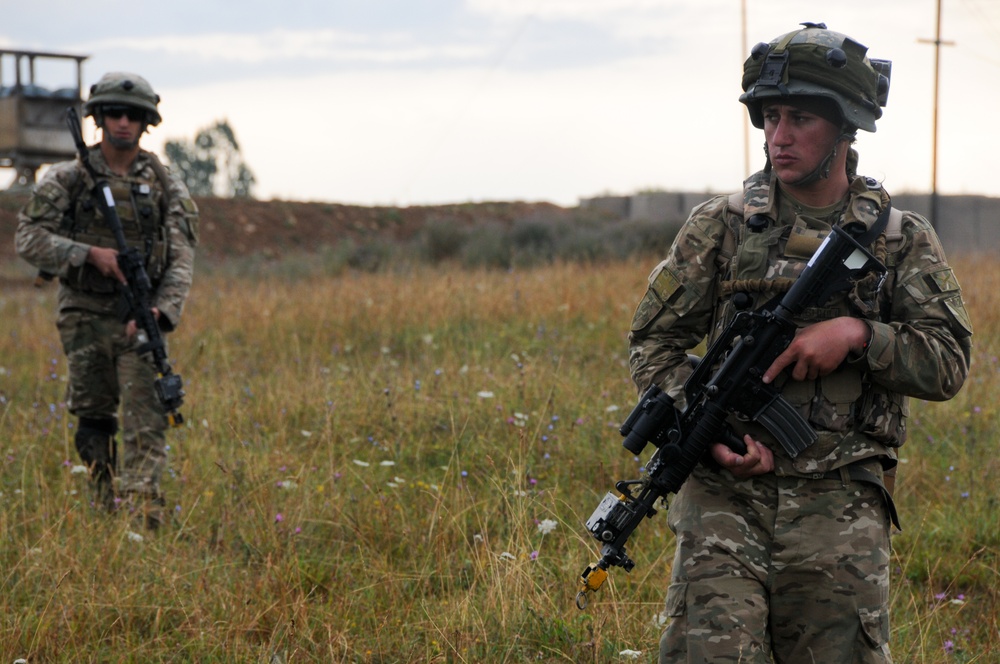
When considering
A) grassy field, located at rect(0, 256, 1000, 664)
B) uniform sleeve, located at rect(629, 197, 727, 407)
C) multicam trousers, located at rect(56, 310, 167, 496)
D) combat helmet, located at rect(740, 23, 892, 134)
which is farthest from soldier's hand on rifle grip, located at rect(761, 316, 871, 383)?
multicam trousers, located at rect(56, 310, 167, 496)

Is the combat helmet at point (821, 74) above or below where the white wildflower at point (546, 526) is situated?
above

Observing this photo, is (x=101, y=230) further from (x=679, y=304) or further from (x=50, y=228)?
(x=679, y=304)

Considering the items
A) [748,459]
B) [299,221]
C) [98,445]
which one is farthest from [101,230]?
[299,221]

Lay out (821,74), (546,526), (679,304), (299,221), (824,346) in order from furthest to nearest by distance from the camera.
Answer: (299,221) → (546,526) → (679,304) → (821,74) → (824,346)

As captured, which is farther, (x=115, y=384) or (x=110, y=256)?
(x=115, y=384)

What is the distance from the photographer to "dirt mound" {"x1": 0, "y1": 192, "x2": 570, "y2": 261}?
26.8m

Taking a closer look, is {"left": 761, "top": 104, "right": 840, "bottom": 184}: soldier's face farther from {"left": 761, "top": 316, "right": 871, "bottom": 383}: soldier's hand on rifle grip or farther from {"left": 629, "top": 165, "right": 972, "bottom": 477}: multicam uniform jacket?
{"left": 761, "top": 316, "right": 871, "bottom": 383}: soldier's hand on rifle grip

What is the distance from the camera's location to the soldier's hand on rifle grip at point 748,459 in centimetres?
280

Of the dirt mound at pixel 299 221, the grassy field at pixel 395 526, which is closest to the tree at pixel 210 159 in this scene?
the dirt mound at pixel 299 221

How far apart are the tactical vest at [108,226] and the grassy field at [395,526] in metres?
0.91

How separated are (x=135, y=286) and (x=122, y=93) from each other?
981mm

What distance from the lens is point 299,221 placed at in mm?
29516

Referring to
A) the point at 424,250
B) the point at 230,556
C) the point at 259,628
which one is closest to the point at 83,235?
the point at 230,556

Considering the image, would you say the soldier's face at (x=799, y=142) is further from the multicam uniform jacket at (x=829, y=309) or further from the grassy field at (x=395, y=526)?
the grassy field at (x=395, y=526)
